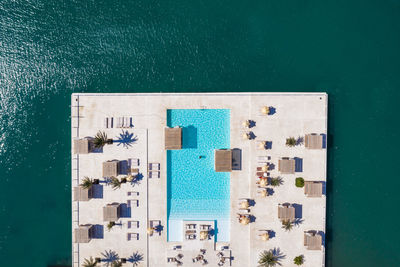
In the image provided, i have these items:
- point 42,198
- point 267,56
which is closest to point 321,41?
point 267,56

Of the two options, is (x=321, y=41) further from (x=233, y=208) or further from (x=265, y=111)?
(x=233, y=208)

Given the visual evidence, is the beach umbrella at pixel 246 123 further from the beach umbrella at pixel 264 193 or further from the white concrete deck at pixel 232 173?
the beach umbrella at pixel 264 193

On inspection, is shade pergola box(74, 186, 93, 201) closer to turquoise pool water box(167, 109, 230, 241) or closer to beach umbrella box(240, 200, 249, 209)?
turquoise pool water box(167, 109, 230, 241)

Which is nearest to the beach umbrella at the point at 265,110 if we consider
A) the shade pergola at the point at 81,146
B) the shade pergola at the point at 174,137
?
the shade pergola at the point at 174,137

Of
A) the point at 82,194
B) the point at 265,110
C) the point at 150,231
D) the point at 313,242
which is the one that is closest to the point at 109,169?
the point at 82,194

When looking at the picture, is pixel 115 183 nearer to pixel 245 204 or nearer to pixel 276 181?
pixel 245 204
